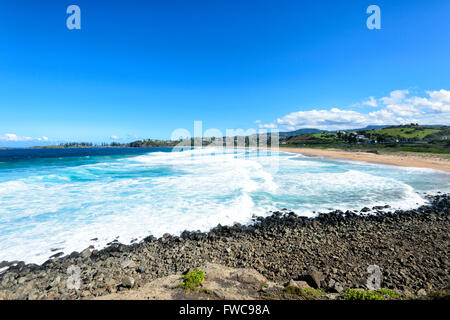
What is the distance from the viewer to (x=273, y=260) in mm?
5496

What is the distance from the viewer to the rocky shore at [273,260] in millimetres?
4422

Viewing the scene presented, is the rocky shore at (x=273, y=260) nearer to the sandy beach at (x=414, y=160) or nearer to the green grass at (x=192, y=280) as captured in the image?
the green grass at (x=192, y=280)

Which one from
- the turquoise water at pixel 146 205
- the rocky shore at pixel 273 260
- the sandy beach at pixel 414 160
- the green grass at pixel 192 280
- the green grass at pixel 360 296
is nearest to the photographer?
the green grass at pixel 360 296

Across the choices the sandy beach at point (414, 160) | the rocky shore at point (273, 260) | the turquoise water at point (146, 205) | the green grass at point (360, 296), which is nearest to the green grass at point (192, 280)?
the rocky shore at point (273, 260)

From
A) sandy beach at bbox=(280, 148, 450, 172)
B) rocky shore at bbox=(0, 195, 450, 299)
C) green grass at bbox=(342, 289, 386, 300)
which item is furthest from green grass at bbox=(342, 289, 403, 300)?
sandy beach at bbox=(280, 148, 450, 172)

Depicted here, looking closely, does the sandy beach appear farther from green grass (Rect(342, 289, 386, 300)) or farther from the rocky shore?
green grass (Rect(342, 289, 386, 300))

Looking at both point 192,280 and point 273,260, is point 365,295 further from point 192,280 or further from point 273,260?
point 192,280

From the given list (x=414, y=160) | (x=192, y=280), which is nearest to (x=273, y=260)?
(x=192, y=280)

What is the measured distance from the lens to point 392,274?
15.6 ft

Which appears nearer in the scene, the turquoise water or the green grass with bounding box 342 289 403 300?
the green grass with bounding box 342 289 403 300

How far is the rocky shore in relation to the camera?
4422mm

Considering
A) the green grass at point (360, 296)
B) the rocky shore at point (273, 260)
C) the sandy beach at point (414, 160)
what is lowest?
the rocky shore at point (273, 260)

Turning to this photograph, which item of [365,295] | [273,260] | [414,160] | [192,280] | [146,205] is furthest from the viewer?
[414,160]
